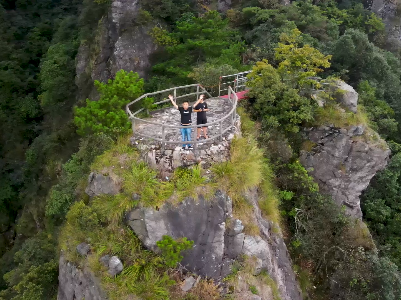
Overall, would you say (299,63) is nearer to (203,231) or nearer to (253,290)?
Result: (203,231)

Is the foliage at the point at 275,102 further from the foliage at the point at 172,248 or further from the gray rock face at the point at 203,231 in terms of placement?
the foliage at the point at 172,248

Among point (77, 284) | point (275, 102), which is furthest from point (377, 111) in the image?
point (77, 284)

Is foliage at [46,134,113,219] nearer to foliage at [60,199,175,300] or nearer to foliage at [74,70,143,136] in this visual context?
foliage at [74,70,143,136]

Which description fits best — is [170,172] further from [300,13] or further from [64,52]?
[64,52]

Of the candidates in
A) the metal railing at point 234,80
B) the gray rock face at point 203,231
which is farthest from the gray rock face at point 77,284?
the metal railing at point 234,80

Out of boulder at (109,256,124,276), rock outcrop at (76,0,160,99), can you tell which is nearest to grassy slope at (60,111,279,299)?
boulder at (109,256,124,276)
